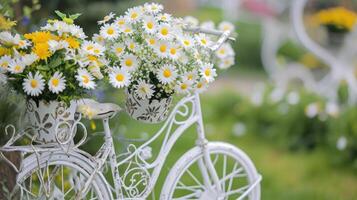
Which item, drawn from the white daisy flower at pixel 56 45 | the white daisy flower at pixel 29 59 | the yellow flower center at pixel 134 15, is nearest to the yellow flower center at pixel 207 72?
the yellow flower center at pixel 134 15

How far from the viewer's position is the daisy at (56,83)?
2.29 m

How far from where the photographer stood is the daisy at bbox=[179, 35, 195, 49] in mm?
2574

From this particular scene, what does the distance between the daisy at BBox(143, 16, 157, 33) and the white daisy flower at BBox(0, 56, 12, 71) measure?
0.50 m

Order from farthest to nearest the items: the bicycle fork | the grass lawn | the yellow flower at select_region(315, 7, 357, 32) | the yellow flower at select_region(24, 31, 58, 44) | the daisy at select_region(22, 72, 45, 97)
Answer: the yellow flower at select_region(315, 7, 357, 32)
the grass lawn
the bicycle fork
the yellow flower at select_region(24, 31, 58, 44)
the daisy at select_region(22, 72, 45, 97)

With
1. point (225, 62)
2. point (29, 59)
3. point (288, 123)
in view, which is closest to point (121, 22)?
point (29, 59)

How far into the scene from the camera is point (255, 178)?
321cm

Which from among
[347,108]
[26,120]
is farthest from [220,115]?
[26,120]

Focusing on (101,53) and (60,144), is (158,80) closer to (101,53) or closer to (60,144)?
(101,53)

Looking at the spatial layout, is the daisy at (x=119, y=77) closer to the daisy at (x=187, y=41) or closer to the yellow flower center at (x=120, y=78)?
the yellow flower center at (x=120, y=78)

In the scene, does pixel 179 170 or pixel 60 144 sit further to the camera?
pixel 179 170

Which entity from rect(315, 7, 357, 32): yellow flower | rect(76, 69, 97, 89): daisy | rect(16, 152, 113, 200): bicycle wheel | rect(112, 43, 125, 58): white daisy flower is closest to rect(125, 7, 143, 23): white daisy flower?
rect(112, 43, 125, 58): white daisy flower

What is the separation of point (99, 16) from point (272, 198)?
2003 mm

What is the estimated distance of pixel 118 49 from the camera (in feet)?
8.32

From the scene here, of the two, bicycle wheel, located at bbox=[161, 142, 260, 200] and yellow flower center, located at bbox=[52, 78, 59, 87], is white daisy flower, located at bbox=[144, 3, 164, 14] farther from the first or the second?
bicycle wheel, located at bbox=[161, 142, 260, 200]
